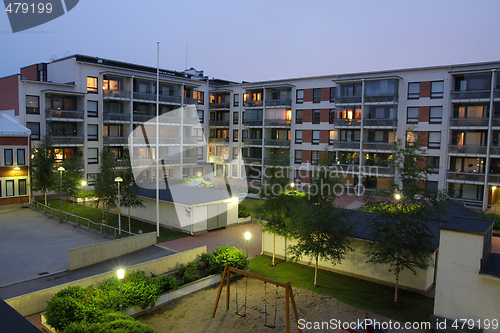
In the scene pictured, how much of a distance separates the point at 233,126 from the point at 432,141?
93.7 ft

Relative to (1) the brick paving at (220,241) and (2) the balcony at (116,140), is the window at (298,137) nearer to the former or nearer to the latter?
(2) the balcony at (116,140)

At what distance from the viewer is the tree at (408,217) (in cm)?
1380

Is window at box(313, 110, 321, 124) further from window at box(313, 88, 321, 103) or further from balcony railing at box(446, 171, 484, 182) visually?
balcony railing at box(446, 171, 484, 182)

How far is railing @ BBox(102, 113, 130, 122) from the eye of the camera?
40500mm

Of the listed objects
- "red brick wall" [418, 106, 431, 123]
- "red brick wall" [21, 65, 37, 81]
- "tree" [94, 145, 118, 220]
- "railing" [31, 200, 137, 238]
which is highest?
"red brick wall" [21, 65, 37, 81]

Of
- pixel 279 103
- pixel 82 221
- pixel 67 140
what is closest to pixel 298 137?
pixel 279 103

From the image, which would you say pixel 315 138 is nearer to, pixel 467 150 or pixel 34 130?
pixel 467 150

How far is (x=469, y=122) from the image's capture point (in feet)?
113

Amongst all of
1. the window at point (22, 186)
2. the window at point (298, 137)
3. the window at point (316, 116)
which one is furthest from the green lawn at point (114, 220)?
the window at point (316, 116)

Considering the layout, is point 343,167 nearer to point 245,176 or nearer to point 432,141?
point 432,141

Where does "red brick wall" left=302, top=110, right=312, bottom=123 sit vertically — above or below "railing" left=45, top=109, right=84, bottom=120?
above

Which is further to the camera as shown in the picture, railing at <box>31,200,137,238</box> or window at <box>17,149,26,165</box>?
window at <box>17,149,26,165</box>

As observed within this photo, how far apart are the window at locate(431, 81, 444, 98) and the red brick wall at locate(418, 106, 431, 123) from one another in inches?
Result: 56.9

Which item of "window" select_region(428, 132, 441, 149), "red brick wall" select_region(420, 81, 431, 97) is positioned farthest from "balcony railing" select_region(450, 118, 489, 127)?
"red brick wall" select_region(420, 81, 431, 97)
